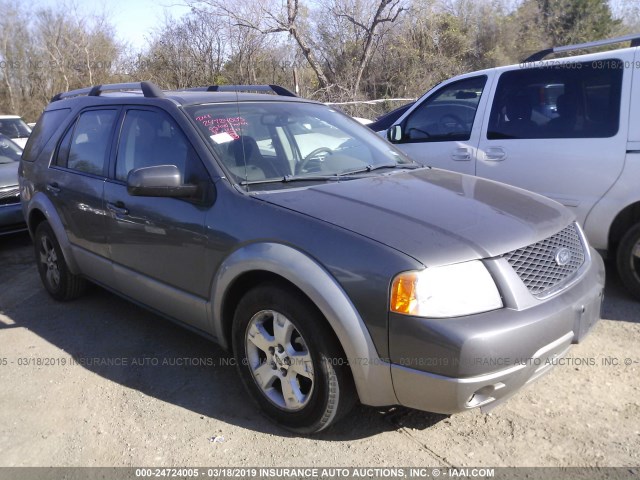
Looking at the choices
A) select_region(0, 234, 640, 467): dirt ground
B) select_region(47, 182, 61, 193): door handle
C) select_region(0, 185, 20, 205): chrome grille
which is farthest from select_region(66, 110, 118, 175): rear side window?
select_region(0, 185, 20, 205): chrome grille

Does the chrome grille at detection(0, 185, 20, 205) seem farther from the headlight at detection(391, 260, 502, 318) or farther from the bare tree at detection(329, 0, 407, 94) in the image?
the bare tree at detection(329, 0, 407, 94)

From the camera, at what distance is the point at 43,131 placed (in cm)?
505

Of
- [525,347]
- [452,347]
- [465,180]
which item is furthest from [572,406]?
[465,180]

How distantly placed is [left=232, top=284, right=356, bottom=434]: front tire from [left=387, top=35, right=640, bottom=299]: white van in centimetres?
272

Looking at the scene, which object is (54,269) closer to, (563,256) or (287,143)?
(287,143)

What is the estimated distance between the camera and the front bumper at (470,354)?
233 centimetres

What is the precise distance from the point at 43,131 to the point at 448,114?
12.1ft

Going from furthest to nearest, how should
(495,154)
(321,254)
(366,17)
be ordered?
(366,17) < (495,154) < (321,254)

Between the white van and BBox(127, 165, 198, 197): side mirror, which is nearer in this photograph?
BBox(127, 165, 198, 197): side mirror

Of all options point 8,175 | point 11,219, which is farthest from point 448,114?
point 8,175

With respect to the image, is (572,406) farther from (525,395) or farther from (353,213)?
(353,213)

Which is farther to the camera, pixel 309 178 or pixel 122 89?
pixel 122 89

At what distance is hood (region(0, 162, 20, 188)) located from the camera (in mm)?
7174

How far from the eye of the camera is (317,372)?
8.79 feet
